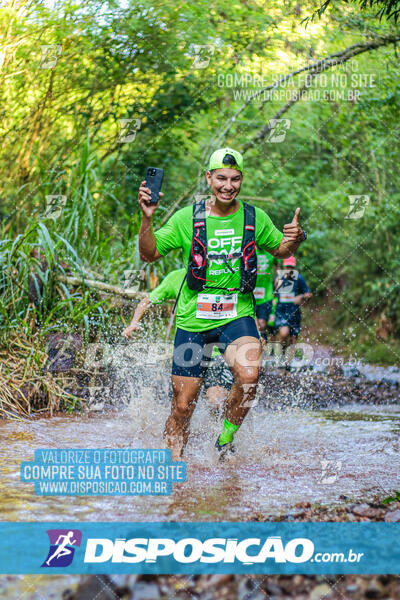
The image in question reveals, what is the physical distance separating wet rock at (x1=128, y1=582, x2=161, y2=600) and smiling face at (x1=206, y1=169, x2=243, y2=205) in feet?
7.74

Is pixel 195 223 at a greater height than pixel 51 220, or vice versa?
pixel 195 223

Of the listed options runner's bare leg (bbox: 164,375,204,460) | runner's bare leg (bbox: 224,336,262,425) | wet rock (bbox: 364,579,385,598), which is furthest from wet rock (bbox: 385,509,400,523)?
runner's bare leg (bbox: 164,375,204,460)

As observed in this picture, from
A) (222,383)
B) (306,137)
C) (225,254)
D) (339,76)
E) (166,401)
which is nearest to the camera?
(225,254)

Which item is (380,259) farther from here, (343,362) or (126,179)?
(126,179)

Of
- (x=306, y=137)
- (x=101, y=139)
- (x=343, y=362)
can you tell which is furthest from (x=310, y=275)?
(x=101, y=139)

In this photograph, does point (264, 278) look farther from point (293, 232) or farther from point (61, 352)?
point (293, 232)

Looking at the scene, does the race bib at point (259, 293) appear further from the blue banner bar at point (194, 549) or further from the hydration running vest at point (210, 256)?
the blue banner bar at point (194, 549)

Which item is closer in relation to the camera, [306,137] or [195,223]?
[195,223]

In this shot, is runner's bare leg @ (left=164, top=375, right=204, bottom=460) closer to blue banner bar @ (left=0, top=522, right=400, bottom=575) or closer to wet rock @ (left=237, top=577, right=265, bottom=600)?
blue banner bar @ (left=0, top=522, right=400, bottom=575)

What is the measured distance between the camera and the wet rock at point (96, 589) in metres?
2.67

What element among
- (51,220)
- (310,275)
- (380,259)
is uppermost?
(51,220)

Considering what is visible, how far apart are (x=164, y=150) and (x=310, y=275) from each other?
5.91 m

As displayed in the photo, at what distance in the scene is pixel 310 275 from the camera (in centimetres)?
1638

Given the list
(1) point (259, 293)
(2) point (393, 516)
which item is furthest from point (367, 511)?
(1) point (259, 293)
